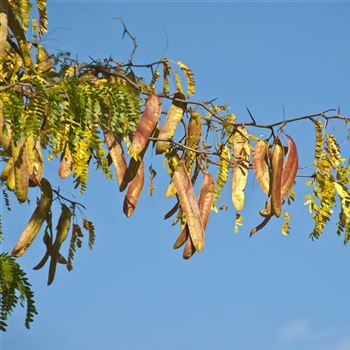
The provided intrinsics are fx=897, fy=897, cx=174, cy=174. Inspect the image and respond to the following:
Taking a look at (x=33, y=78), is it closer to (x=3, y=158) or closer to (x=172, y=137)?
(x=3, y=158)

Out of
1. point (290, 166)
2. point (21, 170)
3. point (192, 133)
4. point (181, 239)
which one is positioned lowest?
point (21, 170)

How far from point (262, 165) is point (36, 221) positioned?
2.83 ft

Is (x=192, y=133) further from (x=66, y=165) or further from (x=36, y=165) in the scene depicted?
(x=36, y=165)

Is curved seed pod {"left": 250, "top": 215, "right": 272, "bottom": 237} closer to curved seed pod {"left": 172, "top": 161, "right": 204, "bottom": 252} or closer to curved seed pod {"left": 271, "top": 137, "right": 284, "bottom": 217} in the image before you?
curved seed pod {"left": 271, "top": 137, "right": 284, "bottom": 217}

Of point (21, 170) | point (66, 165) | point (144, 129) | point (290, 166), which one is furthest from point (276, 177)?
point (21, 170)

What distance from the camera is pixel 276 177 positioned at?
10.6 feet

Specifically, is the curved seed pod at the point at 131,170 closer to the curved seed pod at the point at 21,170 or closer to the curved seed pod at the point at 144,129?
the curved seed pod at the point at 144,129

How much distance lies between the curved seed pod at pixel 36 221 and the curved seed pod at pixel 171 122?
0.44 meters

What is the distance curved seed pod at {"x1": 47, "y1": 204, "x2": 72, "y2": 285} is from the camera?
3.35m

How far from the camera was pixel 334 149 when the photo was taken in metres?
3.70

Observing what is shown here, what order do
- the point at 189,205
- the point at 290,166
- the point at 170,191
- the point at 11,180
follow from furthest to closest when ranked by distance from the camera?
the point at 170,191
the point at 290,166
the point at 189,205
the point at 11,180

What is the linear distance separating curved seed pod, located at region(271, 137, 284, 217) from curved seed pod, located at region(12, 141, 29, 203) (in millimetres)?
873

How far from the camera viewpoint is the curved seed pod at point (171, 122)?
10.9 ft

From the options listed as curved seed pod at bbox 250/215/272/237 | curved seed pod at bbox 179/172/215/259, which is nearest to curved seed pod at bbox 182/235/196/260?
curved seed pod at bbox 179/172/215/259
